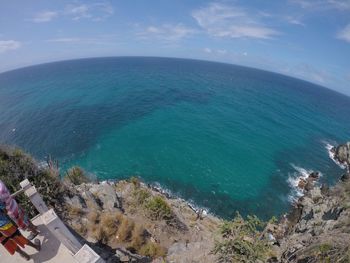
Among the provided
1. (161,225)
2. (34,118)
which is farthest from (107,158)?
(34,118)

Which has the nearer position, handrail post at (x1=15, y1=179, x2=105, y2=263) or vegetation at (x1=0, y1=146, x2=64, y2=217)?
handrail post at (x1=15, y1=179, x2=105, y2=263)

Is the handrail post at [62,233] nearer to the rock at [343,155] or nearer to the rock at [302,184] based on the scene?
the rock at [302,184]

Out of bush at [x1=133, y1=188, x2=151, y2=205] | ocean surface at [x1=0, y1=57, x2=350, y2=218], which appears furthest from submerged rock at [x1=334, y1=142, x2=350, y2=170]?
bush at [x1=133, y1=188, x2=151, y2=205]

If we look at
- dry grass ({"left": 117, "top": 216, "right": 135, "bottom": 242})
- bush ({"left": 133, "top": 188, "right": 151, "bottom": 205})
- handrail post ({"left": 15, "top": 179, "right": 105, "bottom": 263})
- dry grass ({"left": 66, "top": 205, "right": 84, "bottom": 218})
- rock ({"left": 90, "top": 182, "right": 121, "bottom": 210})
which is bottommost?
bush ({"left": 133, "top": 188, "right": 151, "bottom": 205})

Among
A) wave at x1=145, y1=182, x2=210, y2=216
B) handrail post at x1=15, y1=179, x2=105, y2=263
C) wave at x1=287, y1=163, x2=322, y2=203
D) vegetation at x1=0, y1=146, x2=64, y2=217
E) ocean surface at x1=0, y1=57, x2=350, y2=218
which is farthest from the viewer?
ocean surface at x1=0, y1=57, x2=350, y2=218

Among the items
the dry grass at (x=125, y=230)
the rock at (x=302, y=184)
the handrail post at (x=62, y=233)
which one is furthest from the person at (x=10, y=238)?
the rock at (x=302, y=184)

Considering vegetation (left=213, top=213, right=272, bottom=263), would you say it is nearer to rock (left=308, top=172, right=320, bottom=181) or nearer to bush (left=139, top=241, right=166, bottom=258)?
bush (left=139, top=241, right=166, bottom=258)

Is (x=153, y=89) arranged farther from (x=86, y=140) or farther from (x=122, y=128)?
(x=86, y=140)
